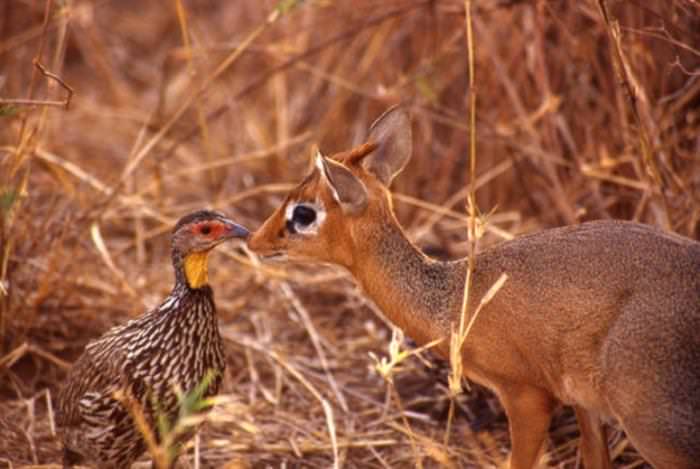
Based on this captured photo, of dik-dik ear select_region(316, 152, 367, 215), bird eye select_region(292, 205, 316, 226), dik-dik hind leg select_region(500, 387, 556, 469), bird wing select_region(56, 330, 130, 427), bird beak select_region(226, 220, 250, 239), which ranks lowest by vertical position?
dik-dik hind leg select_region(500, 387, 556, 469)

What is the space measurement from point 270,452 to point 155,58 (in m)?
5.61

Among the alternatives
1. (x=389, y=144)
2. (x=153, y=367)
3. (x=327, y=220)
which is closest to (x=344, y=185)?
(x=327, y=220)

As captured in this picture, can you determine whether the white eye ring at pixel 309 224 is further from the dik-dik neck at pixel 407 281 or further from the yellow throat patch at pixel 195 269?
the yellow throat patch at pixel 195 269

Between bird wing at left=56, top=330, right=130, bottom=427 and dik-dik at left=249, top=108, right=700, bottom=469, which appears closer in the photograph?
dik-dik at left=249, top=108, right=700, bottom=469

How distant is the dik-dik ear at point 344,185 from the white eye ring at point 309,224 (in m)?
0.09

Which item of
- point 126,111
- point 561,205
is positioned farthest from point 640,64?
point 126,111

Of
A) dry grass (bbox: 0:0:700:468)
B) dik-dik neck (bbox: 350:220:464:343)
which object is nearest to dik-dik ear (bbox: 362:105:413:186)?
dik-dik neck (bbox: 350:220:464:343)

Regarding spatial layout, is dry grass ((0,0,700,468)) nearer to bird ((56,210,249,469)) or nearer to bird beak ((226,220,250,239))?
bird ((56,210,249,469))

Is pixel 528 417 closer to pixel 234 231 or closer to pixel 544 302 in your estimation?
pixel 544 302

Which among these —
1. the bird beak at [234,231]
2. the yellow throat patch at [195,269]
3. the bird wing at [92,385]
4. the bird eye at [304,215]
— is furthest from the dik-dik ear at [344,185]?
the bird wing at [92,385]

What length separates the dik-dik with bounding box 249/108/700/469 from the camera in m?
3.56

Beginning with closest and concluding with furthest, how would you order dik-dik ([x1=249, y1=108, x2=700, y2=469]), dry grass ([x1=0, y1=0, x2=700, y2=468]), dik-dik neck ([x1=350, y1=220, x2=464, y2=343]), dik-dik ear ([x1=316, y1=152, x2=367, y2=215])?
dik-dik ([x1=249, y1=108, x2=700, y2=469]) → dik-dik ear ([x1=316, y1=152, x2=367, y2=215]) → dik-dik neck ([x1=350, y1=220, x2=464, y2=343]) → dry grass ([x1=0, y1=0, x2=700, y2=468])

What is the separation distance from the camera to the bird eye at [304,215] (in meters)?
4.14

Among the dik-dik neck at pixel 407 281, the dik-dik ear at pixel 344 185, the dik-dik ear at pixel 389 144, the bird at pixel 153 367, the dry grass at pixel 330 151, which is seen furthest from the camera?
the dry grass at pixel 330 151
